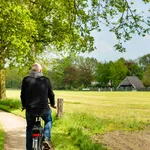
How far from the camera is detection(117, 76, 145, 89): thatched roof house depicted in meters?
142

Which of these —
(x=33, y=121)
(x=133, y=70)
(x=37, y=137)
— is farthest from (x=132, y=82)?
(x=37, y=137)

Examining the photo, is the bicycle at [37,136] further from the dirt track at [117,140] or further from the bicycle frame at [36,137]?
the dirt track at [117,140]

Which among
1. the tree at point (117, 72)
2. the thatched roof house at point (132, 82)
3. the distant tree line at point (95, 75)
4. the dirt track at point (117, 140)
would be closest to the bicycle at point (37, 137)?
the dirt track at point (117, 140)

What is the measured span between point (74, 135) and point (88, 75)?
138480 millimetres

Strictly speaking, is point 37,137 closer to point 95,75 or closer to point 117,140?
point 117,140

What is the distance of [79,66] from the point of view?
154m

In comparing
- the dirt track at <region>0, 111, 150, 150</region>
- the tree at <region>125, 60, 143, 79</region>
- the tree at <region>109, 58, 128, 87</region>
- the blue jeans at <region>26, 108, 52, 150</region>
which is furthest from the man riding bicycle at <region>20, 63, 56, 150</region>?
the tree at <region>125, 60, 143, 79</region>

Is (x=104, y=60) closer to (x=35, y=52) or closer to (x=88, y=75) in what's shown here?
(x=88, y=75)

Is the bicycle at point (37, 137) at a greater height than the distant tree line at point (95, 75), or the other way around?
the distant tree line at point (95, 75)

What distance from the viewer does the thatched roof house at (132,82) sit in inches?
5586

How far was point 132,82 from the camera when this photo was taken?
465 ft

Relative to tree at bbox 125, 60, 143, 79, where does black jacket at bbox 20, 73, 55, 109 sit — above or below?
below

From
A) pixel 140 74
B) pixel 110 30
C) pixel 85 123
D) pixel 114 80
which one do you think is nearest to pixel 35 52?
pixel 85 123

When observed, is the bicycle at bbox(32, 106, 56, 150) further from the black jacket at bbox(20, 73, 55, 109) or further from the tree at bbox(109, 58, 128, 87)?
the tree at bbox(109, 58, 128, 87)
